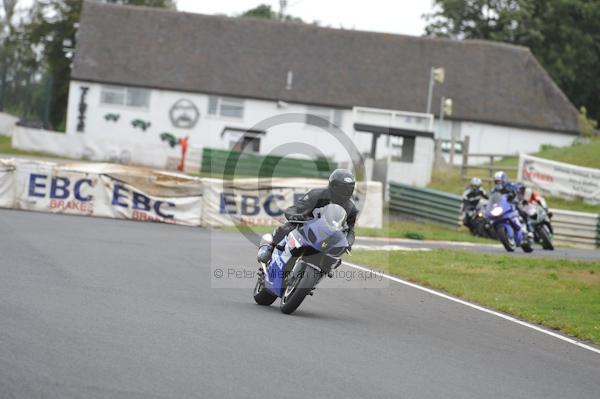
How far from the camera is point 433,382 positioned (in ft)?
27.3

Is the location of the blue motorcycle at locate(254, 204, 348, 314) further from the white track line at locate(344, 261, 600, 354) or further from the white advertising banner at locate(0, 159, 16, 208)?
the white advertising banner at locate(0, 159, 16, 208)

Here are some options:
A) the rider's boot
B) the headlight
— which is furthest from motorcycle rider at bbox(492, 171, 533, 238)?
the rider's boot

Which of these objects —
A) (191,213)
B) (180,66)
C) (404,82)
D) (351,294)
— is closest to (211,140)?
(180,66)

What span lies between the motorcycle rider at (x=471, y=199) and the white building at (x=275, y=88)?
90.6 ft

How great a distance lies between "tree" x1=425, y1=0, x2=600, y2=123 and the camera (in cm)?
7156

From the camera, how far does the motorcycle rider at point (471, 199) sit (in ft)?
101

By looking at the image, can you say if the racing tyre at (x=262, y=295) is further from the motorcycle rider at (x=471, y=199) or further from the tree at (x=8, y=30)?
the tree at (x=8, y=30)

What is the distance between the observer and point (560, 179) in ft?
124

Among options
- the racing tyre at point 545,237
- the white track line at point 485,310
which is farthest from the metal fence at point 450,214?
the white track line at point 485,310

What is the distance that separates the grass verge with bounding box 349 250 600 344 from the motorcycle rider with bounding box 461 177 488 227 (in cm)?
815

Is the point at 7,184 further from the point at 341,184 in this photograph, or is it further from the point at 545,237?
the point at 341,184

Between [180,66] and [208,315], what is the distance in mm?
51686

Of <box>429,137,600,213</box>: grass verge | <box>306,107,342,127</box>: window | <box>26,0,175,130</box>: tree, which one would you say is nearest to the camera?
<box>429,137,600,213</box>: grass verge

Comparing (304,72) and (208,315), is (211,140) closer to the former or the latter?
(304,72)
